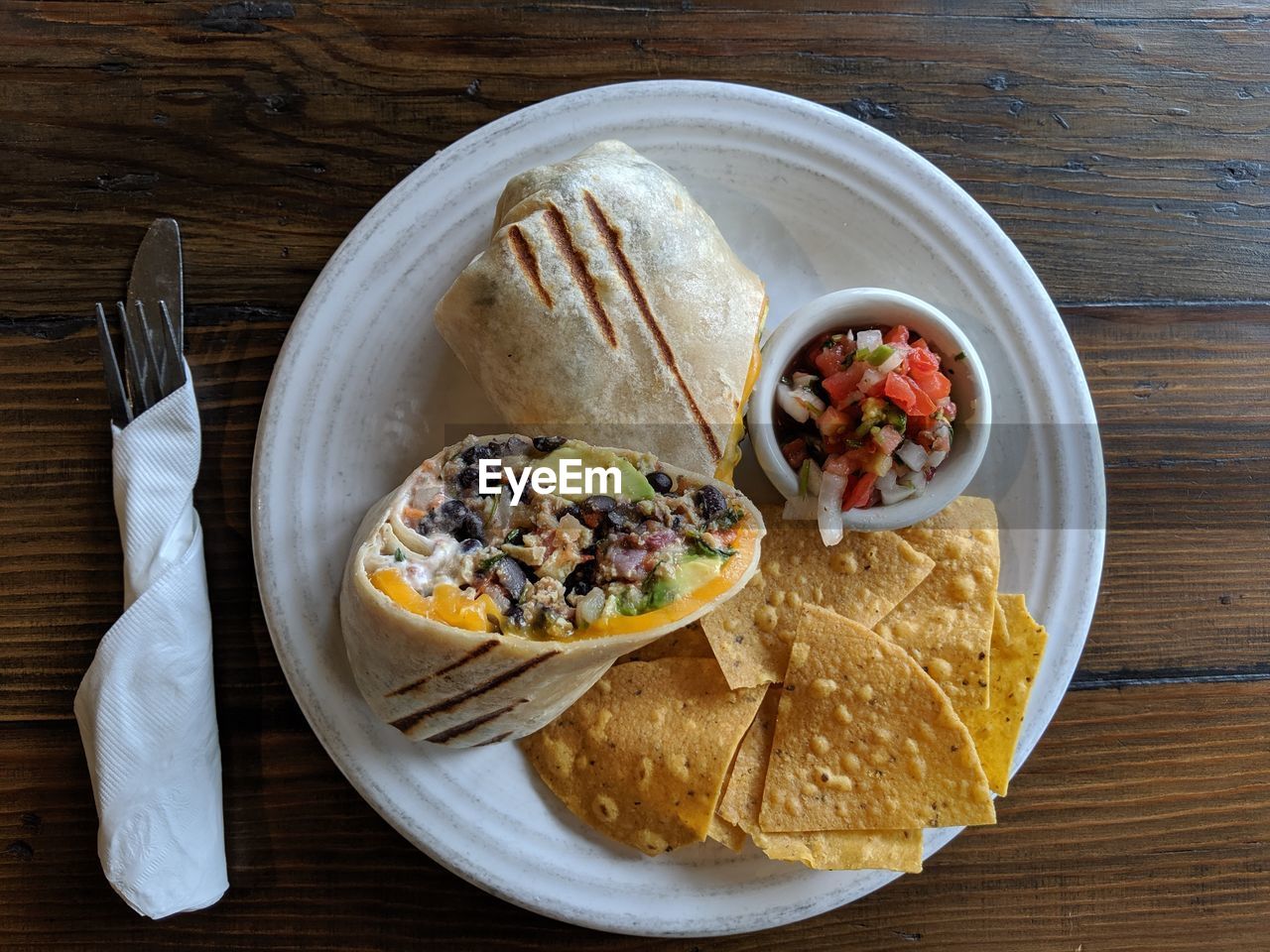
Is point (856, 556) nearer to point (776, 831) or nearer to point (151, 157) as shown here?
point (776, 831)

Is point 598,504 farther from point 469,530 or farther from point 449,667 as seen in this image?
point 449,667

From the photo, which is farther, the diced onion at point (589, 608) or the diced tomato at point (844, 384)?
the diced tomato at point (844, 384)

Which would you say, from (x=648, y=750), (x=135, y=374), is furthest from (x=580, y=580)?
(x=135, y=374)

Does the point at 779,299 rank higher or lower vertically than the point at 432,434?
higher

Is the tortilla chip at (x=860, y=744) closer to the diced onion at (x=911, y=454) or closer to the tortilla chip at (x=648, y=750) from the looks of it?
the tortilla chip at (x=648, y=750)

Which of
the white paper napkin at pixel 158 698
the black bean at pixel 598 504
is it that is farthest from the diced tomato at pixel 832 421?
the white paper napkin at pixel 158 698

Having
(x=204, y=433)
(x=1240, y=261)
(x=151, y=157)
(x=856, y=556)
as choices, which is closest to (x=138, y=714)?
(x=204, y=433)
